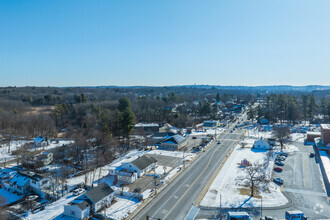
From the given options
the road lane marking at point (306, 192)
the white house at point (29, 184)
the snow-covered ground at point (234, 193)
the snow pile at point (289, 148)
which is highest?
the snow pile at point (289, 148)

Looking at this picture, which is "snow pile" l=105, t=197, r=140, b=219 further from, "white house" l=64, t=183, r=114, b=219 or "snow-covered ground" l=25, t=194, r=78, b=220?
"snow-covered ground" l=25, t=194, r=78, b=220

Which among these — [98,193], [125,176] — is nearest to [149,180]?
[125,176]

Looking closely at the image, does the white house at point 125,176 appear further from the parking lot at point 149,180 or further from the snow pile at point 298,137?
the snow pile at point 298,137

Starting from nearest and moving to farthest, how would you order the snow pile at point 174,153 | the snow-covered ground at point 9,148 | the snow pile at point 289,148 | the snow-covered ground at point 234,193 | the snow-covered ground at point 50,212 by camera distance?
the snow-covered ground at point 50,212, the snow-covered ground at point 234,193, the snow pile at point 174,153, the snow pile at point 289,148, the snow-covered ground at point 9,148

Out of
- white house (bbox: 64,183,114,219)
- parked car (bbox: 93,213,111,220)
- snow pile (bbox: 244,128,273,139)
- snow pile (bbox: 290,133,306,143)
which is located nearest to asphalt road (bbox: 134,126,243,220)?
parked car (bbox: 93,213,111,220)

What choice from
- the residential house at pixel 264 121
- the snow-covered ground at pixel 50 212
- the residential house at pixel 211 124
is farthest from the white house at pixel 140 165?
the residential house at pixel 264 121

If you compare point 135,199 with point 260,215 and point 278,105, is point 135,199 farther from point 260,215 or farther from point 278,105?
point 278,105

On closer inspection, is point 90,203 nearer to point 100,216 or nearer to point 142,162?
point 100,216
